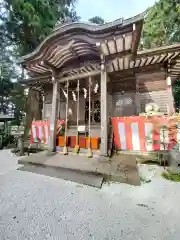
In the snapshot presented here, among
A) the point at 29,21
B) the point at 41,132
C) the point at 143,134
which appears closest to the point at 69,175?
the point at 143,134

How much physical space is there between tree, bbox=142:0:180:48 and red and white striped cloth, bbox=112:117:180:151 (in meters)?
10.1

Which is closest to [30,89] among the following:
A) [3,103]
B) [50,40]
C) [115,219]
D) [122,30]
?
[50,40]

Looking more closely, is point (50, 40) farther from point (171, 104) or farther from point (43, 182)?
point (171, 104)

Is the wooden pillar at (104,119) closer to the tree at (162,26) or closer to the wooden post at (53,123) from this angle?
the wooden post at (53,123)

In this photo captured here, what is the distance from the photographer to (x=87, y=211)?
193 cm

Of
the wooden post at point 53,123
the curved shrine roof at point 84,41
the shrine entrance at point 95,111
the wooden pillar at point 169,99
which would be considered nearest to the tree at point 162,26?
the wooden pillar at point 169,99

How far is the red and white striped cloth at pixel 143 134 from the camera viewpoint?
3.66 meters

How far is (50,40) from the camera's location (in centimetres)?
382

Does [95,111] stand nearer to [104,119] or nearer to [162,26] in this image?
[104,119]

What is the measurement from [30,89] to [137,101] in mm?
A: 6369

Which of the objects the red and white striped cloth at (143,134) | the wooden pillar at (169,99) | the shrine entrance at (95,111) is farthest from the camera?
the shrine entrance at (95,111)

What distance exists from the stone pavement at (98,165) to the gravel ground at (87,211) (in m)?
0.19

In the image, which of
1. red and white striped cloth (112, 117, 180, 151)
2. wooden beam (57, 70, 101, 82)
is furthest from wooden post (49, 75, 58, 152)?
red and white striped cloth (112, 117, 180, 151)

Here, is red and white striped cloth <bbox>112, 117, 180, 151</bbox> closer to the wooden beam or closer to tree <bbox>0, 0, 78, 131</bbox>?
the wooden beam
